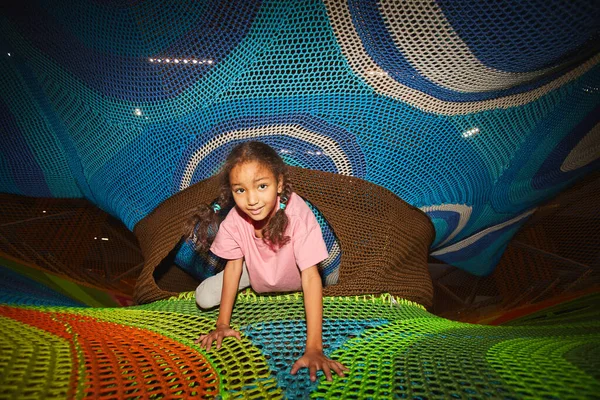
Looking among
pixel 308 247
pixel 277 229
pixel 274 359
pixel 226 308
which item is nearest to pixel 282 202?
pixel 277 229

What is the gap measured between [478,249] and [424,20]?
2.93 meters

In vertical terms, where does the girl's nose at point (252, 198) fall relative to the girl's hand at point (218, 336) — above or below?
above

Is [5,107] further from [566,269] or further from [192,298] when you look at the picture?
[566,269]

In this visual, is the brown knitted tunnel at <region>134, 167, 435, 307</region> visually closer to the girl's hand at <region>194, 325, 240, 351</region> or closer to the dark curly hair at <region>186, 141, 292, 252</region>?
the dark curly hair at <region>186, 141, 292, 252</region>

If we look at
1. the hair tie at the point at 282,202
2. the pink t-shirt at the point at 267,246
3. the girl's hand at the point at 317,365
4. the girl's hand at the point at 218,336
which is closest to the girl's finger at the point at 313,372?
the girl's hand at the point at 317,365

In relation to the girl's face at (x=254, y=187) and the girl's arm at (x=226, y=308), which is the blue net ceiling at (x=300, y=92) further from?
the girl's arm at (x=226, y=308)

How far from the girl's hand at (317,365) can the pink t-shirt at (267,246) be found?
48 centimetres

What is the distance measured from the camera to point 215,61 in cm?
148

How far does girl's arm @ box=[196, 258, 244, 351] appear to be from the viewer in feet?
3.70

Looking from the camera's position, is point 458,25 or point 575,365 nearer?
point 575,365

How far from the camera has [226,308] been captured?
1324mm

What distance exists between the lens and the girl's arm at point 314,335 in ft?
3.04

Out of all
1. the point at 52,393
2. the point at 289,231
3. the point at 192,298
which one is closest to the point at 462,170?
the point at 289,231

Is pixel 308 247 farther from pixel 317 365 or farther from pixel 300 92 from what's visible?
pixel 300 92
